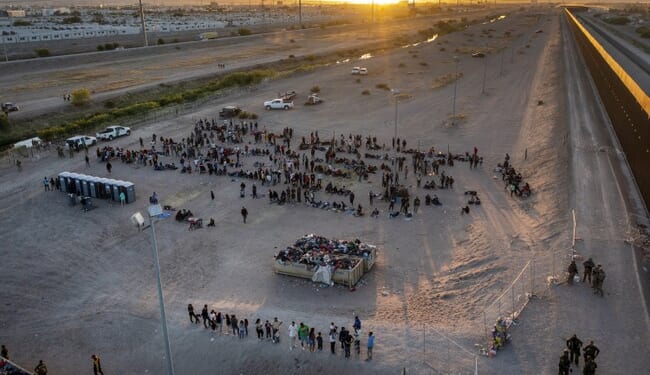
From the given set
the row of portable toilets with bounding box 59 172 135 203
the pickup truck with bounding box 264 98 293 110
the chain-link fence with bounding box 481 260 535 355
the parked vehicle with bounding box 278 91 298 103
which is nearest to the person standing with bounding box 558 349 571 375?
the chain-link fence with bounding box 481 260 535 355

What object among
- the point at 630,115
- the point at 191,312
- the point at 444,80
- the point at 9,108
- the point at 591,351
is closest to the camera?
the point at 591,351

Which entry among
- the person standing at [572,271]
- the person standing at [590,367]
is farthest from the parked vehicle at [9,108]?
the person standing at [590,367]

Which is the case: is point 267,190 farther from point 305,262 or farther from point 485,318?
point 485,318

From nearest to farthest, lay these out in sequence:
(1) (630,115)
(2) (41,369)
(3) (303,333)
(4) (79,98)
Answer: (2) (41,369)
(3) (303,333)
(1) (630,115)
(4) (79,98)

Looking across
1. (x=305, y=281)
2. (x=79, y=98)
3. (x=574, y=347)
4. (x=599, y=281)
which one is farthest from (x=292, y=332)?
(x=79, y=98)

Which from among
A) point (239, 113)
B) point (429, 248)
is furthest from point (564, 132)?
point (239, 113)

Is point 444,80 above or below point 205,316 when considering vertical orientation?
above

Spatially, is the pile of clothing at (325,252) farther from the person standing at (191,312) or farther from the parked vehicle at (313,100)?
the parked vehicle at (313,100)

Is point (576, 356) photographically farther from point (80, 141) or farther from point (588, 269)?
point (80, 141)
